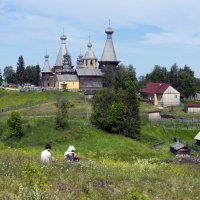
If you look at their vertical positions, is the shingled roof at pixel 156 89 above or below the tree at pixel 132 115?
above

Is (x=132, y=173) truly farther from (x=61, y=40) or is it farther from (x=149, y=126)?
(x=61, y=40)

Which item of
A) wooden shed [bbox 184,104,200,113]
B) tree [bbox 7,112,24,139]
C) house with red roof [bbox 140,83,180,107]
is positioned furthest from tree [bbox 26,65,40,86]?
tree [bbox 7,112,24,139]

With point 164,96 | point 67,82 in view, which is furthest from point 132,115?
point 67,82

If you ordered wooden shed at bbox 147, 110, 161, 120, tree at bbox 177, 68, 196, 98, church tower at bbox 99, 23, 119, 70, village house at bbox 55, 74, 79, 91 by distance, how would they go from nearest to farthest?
1. wooden shed at bbox 147, 110, 161, 120
2. village house at bbox 55, 74, 79, 91
3. church tower at bbox 99, 23, 119, 70
4. tree at bbox 177, 68, 196, 98

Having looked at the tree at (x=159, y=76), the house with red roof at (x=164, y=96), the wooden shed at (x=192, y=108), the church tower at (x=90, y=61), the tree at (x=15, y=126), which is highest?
the church tower at (x=90, y=61)

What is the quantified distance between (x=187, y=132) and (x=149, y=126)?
15.9 feet

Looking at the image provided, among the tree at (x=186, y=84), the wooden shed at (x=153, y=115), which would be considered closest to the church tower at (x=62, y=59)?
the tree at (x=186, y=84)

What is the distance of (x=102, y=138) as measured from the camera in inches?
1639

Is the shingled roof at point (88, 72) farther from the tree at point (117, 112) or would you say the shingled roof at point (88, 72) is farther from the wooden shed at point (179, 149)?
the wooden shed at point (179, 149)

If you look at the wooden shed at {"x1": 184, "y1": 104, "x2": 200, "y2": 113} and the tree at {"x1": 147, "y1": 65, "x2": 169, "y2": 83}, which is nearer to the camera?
the wooden shed at {"x1": 184, "y1": 104, "x2": 200, "y2": 113}

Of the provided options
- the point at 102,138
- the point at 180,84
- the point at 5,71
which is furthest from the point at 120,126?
the point at 5,71

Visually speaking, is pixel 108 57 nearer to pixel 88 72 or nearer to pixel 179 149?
pixel 88 72

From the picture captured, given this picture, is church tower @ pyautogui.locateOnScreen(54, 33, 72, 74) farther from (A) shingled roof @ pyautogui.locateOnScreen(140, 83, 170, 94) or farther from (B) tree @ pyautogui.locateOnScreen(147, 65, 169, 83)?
(B) tree @ pyautogui.locateOnScreen(147, 65, 169, 83)

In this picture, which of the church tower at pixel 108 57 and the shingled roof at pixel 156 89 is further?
the church tower at pixel 108 57
